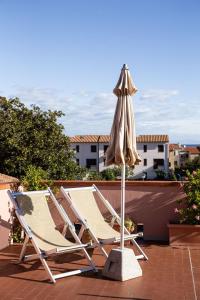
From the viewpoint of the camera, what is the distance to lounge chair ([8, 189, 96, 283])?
18.7 feet

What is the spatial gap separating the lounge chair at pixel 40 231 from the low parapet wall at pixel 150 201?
2126 millimetres

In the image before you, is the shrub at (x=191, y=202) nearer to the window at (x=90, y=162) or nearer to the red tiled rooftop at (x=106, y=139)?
the red tiled rooftop at (x=106, y=139)

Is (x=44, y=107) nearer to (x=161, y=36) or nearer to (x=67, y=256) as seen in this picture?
(x=161, y=36)

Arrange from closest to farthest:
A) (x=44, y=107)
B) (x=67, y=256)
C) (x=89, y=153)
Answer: (x=67, y=256) → (x=44, y=107) → (x=89, y=153)

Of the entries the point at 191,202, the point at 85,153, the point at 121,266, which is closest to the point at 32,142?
the point at 191,202

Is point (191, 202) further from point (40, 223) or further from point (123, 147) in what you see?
point (40, 223)

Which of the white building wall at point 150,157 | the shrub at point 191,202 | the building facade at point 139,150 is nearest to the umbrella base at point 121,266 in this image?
the shrub at point 191,202

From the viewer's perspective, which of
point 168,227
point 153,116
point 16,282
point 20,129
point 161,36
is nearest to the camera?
point 16,282

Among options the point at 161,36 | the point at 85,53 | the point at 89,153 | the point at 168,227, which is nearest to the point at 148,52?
the point at 161,36

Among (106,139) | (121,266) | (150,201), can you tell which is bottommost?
(121,266)

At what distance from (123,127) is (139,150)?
5570cm

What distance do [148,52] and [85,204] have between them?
4044 millimetres

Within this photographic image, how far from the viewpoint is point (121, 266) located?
5.59m

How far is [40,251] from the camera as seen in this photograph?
18.5 ft
